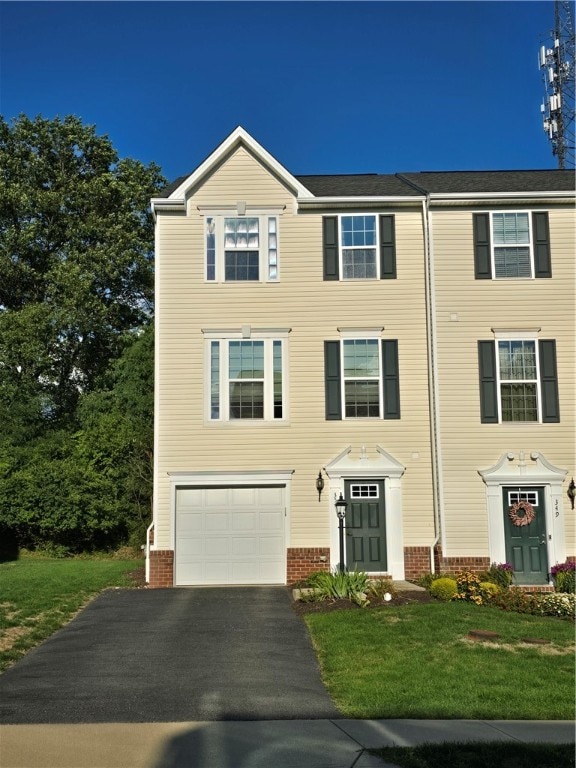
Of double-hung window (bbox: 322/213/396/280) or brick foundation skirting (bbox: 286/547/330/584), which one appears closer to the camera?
brick foundation skirting (bbox: 286/547/330/584)

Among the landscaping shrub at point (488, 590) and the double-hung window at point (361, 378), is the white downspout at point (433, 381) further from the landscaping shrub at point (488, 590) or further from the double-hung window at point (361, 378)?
the landscaping shrub at point (488, 590)

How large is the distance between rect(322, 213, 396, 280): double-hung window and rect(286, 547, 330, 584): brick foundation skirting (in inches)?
250

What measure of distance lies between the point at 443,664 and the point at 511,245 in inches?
452

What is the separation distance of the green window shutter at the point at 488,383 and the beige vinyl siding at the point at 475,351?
117 mm

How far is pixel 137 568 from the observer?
20266 millimetres

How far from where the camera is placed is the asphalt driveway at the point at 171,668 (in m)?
8.41

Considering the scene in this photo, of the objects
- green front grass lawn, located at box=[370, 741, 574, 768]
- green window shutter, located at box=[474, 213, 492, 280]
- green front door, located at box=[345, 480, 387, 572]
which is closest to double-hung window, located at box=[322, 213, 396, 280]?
green window shutter, located at box=[474, 213, 492, 280]

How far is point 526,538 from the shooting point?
1797cm

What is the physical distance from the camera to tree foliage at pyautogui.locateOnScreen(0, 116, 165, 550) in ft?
78.2

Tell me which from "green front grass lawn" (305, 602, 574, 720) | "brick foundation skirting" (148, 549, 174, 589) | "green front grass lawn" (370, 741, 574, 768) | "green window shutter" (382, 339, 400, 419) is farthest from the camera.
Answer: "green window shutter" (382, 339, 400, 419)

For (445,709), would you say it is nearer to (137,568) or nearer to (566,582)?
(566,582)

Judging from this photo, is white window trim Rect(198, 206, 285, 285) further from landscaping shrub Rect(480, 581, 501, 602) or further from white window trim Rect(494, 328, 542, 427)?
landscaping shrub Rect(480, 581, 501, 602)

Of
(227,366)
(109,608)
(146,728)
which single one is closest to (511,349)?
(227,366)

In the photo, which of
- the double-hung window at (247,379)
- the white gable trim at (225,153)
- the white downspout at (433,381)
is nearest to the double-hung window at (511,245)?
the white downspout at (433,381)
